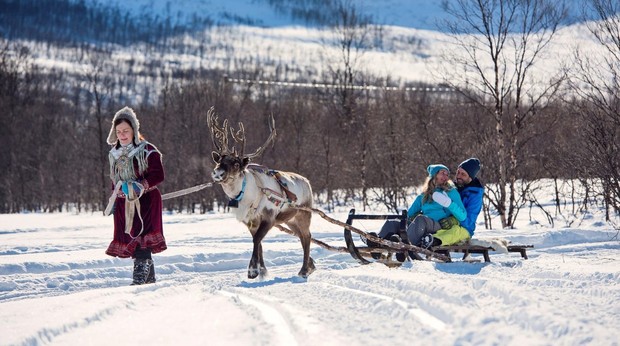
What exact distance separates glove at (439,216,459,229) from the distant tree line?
646 cm

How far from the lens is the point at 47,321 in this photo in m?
5.04

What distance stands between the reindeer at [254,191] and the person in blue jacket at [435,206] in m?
1.57

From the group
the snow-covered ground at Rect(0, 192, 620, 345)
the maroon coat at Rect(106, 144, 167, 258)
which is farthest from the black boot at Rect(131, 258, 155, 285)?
the snow-covered ground at Rect(0, 192, 620, 345)

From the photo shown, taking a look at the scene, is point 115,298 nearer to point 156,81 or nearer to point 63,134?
point 63,134

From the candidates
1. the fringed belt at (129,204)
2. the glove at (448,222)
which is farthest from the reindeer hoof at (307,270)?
the fringed belt at (129,204)

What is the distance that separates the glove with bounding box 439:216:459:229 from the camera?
9289mm

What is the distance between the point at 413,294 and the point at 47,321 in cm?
289

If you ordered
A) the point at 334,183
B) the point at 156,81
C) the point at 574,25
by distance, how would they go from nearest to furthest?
the point at 574,25 < the point at 334,183 < the point at 156,81

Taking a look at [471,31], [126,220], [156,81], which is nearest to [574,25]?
[471,31]

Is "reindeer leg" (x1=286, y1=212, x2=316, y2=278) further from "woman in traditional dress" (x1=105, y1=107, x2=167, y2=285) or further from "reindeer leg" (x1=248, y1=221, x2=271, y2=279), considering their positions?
"woman in traditional dress" (x1=105, y1=107, x2=167, y2=285)

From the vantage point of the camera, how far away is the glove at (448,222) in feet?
30.5

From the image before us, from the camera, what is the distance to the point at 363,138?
2989cm

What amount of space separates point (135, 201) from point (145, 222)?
29 cm

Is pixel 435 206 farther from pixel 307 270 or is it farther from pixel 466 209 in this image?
pixel 307 270
